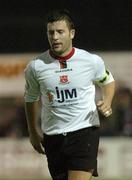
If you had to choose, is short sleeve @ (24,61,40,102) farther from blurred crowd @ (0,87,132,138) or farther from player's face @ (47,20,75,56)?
blurred crowd @ (0,87,132,138)

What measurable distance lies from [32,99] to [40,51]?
7808 mm

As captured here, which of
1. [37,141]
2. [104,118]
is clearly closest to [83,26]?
[104,118]

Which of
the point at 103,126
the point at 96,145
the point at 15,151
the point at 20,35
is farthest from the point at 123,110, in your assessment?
the point at 96,145

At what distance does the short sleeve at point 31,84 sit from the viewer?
591cm

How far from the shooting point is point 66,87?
19.1 ft

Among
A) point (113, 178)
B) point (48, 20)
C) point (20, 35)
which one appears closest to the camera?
point (48, 20)

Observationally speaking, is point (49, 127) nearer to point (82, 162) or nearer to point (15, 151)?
point (82, 162)

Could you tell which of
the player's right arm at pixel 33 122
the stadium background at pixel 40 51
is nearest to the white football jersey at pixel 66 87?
the player's right arm at pixel 33 122

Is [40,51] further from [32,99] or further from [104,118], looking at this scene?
[32,99]

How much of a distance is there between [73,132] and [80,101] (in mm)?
225

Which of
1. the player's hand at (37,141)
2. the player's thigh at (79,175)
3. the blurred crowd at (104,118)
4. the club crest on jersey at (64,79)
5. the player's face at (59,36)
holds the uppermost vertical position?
the player's face at (59,36)

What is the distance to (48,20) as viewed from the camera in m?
5.83

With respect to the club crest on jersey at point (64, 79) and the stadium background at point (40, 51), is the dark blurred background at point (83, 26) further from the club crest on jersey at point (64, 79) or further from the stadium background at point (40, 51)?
the club crest on jersey at point (64, 79)

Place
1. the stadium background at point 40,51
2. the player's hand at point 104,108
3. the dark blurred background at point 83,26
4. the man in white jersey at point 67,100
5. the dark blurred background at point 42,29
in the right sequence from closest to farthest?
the player's hand at point 104,108 → the man in white jersey at point 67,100 → the stadium background at point 40,51 → the dark blurred background at point 42,29 → the dark blurred background at point 83,26
